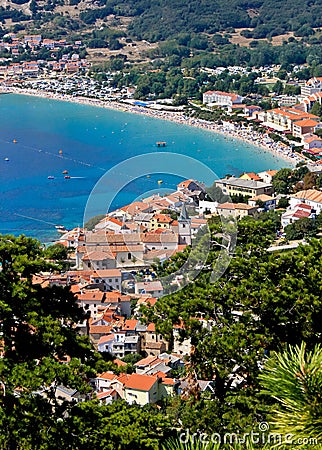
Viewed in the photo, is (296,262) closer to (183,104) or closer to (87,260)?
(87,260)

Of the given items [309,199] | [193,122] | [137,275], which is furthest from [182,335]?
[193,122]

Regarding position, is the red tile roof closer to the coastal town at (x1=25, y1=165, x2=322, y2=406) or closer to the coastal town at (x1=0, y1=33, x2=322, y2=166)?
the coastal town at (x1=25, y1=165, x2=322, y2=406)

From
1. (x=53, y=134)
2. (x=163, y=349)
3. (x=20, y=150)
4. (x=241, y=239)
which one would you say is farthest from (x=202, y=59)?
(x=241, y=239)

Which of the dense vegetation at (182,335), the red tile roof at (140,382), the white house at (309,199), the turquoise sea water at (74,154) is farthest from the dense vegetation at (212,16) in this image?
the dense vegetation at (182,335)

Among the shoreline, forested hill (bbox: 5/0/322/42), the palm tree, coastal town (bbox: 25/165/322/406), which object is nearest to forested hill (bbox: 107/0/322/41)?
forested hill (bbox: 5/0/322/42)

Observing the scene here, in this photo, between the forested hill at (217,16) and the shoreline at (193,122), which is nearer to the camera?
the shoreline at (193,122)

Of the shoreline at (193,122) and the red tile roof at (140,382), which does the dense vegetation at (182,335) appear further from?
the shoreline at (193,122)

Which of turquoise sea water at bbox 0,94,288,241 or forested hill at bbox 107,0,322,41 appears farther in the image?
forested hill at bbox 107,0,322,41
